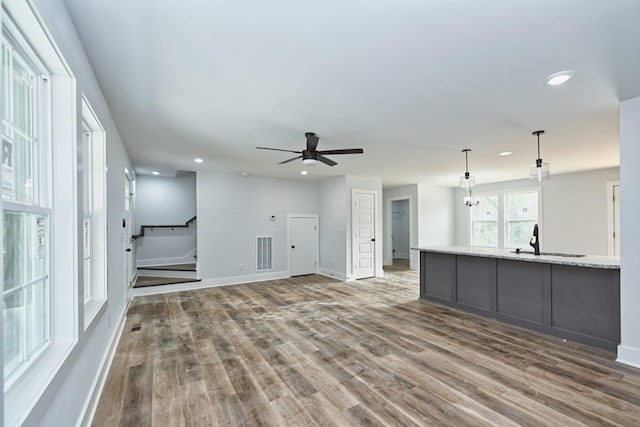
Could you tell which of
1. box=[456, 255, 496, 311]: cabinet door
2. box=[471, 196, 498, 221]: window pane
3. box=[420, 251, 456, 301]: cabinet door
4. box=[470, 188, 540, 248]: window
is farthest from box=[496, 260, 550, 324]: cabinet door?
box=[471, 196, 498, 221]: window pane

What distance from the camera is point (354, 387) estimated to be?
2.44 m

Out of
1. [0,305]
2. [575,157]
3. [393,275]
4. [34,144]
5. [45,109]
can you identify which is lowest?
[393,275]

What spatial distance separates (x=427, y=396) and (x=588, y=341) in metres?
2.28

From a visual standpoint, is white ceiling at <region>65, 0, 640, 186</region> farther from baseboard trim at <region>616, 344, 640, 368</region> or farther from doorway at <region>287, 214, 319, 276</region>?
doorway at <region>287, 214, 319, 276</region>

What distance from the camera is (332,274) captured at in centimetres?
734

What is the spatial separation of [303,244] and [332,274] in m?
1.05

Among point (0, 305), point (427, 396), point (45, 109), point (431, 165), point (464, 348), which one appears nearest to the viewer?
point (0, 305)

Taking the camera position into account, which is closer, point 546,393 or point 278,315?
point 546,393

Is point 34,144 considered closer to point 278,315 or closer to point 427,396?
point 427,396

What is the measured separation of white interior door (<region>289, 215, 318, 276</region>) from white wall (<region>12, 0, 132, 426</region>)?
166 inches

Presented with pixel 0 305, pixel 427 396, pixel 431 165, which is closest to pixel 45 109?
pixel 0 305

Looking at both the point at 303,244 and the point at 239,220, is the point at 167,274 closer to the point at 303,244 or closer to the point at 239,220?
the point at 239,220

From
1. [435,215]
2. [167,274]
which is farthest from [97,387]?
[435,215]

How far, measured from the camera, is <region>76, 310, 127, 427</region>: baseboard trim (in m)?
2.00
